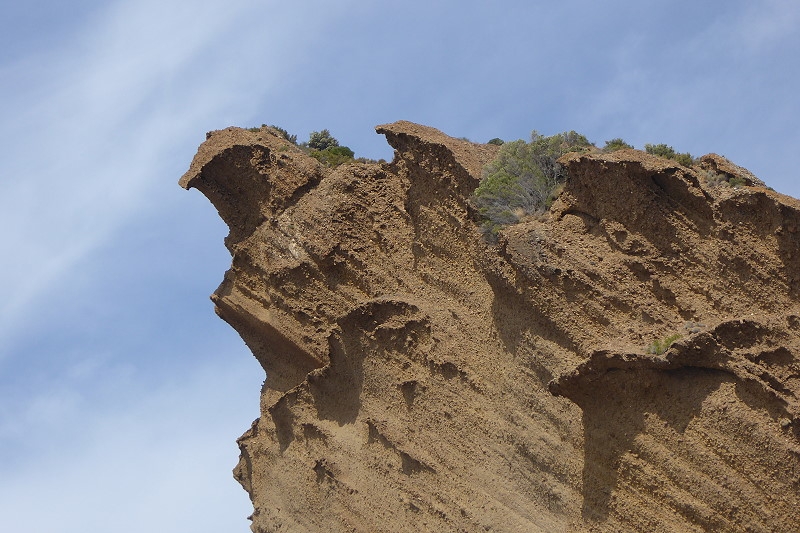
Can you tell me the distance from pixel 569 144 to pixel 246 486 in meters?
12.8

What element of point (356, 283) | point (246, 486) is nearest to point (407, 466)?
point (356, 283)

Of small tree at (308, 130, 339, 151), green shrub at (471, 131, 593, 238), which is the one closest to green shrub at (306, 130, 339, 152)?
small tree at (308, 130, 339, 151)

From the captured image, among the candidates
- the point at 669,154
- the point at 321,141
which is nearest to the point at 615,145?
the point at 669,154

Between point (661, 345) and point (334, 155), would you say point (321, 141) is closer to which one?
point (334, 155)

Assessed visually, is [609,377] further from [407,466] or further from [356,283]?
[356,283]

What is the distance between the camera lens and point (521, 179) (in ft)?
87.7

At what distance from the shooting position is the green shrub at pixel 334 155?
32.1 meters

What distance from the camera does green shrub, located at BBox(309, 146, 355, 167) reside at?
105 feet

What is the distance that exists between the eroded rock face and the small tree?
3323 mm

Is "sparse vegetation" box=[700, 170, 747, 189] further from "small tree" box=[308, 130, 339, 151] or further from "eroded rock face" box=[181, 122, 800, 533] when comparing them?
"small tree" box=[308, 130, 339, 151]

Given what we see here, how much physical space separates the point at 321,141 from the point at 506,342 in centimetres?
1222

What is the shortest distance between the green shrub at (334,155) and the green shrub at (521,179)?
5.29 meters

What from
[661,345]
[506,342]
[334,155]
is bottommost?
[661,345]

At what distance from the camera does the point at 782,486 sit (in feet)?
70.3
